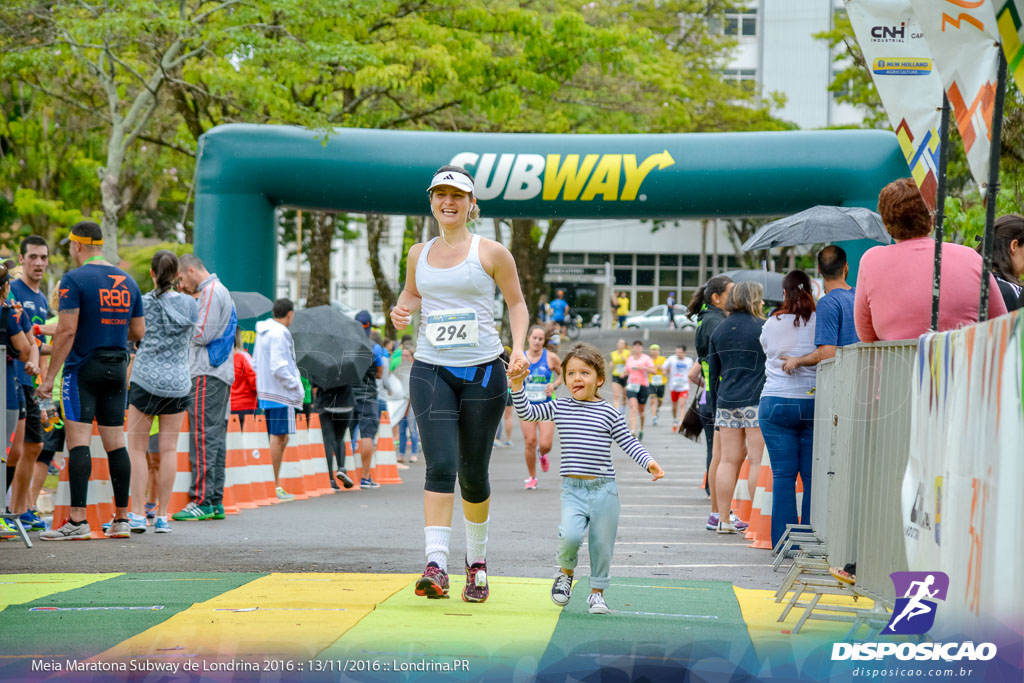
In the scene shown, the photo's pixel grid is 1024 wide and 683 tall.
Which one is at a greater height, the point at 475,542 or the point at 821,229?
the point at 821,229

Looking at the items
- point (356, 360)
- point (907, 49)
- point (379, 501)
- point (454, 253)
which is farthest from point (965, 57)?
point (356, 360)

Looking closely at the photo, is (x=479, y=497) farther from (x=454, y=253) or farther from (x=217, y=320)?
(x=217, y=320)

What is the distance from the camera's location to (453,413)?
19.0ft

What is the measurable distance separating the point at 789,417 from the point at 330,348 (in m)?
6.72

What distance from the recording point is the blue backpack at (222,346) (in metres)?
10.2

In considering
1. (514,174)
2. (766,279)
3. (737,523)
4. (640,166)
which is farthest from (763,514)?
(514,174)

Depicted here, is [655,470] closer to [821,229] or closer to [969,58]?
[969,58]

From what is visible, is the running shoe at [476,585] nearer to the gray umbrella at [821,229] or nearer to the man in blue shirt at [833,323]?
the man in blue shirt at [833,323]

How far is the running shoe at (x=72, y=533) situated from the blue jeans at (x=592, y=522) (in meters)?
3.99

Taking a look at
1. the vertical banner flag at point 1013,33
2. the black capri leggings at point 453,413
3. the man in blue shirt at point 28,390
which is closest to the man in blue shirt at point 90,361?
the man in blue shirt at point 28,390

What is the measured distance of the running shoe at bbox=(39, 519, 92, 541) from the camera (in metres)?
8.38

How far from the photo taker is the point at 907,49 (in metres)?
5.66

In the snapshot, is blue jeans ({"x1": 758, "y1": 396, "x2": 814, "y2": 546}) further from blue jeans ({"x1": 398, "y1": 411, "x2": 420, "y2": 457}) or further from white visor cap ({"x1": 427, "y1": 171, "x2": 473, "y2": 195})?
blue jeans ({"x1": 398, "y1": 411, "x2": 420, "y2": 457})

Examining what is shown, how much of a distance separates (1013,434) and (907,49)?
111 inches
